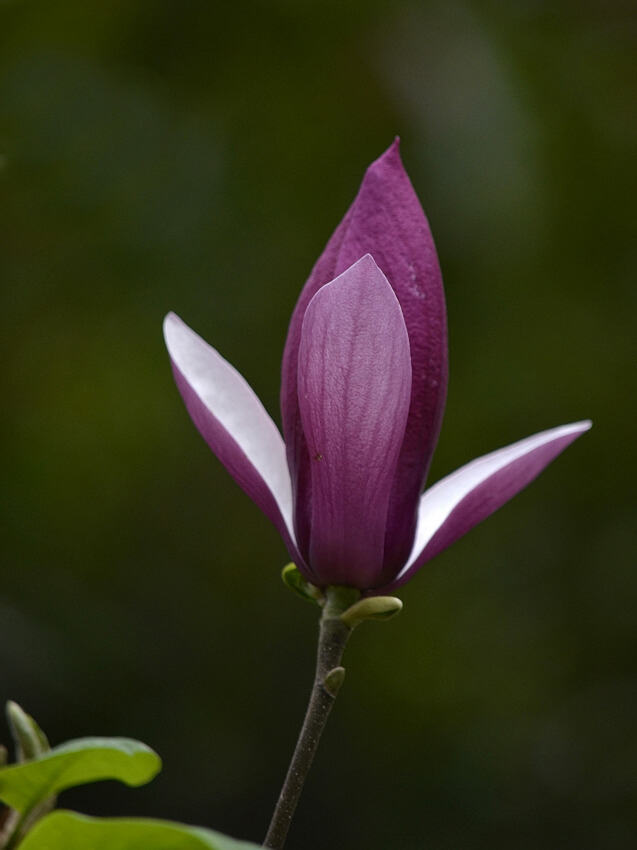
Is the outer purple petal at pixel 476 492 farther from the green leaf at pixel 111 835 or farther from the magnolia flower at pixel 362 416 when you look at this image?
the green leaf at pixel 111 835

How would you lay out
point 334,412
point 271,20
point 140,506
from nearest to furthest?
point 334,412 < point 271,20 < point 140,506

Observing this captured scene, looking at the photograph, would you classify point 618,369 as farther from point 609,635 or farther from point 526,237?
point 609,635

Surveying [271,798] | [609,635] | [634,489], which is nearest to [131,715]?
[271,798]

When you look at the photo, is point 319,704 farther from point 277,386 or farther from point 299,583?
point 277,386

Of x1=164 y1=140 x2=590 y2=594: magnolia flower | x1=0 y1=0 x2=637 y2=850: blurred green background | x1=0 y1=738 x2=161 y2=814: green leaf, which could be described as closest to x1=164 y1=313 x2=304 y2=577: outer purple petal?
x1=164 y1=140 x2=590 y2=594: magnolia flower

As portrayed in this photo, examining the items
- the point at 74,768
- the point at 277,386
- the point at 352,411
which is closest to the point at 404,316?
the point at 352,411

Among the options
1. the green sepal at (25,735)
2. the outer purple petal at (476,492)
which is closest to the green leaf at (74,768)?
the green sepal at (25,735)
